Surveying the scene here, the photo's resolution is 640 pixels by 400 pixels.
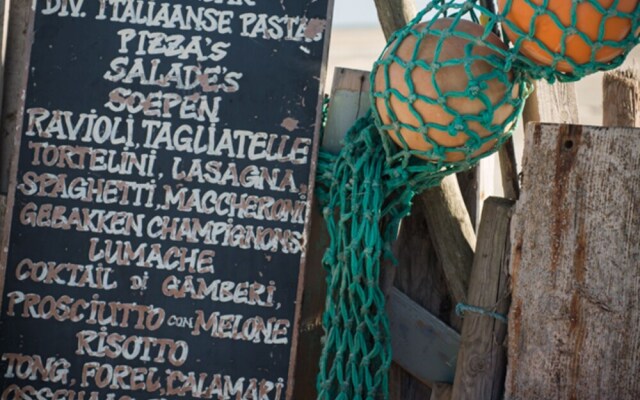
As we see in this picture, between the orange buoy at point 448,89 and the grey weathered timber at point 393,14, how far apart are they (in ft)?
1.36

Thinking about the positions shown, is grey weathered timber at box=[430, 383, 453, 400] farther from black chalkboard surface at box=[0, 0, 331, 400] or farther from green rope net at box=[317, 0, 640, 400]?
black chalkboard surface at box=[0, 0, 331, 400]

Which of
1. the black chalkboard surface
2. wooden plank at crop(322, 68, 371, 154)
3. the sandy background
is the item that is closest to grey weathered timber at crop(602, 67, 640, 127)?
wooden plank at crop(322, 68, 371, 154)

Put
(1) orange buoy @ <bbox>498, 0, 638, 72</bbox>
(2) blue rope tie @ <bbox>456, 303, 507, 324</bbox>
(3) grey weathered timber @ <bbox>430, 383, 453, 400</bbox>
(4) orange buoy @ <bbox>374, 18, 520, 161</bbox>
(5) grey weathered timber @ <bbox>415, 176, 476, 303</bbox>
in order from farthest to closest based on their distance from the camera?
(5) grey weathered timber @ <bbox>415, 176, 476, 303</bbox> → (3) grey weathered timber @ <bbox>430, 383, 453, 400</bbox> → (2) blue rope tie @ <bbox>456, 303, 507, 324</bbox> → (4) orange buoy @ <bbox>374, 18, 520, 161</bbox> → (1) orange buoy @ <bbox>498, 0, 638, 72</bbox>

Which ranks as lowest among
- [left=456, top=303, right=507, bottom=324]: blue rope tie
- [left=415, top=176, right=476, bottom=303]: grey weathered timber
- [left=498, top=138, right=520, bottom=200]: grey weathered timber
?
[left=456, top=303, right=507, bottom=324]: blue rope tie

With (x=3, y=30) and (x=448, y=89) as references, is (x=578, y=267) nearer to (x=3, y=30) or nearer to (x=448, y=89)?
(x=448, y=89)

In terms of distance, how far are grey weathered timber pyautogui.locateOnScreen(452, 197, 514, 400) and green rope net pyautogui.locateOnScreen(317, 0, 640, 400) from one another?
20 cm

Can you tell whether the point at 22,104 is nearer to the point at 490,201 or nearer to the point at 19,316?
the point at 19,316

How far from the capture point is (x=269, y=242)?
290cm

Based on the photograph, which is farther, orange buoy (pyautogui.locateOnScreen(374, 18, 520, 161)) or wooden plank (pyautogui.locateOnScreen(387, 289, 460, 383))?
wooden plank (pyautogui.locateOnScreen(387, 289, 460, 383))

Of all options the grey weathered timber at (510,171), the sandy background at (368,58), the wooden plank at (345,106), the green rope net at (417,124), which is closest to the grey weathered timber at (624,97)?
the grey weathered timber at (510,171)

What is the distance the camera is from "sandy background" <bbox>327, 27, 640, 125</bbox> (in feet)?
40.6

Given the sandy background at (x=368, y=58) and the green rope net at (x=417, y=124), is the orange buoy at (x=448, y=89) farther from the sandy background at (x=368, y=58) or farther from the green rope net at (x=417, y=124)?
the sandy background at (x=368, y=58)

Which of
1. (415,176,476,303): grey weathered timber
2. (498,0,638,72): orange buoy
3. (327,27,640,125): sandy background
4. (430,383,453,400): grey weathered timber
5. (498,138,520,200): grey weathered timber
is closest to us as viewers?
(498,0,638,72): orange buoy

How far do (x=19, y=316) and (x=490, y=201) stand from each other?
1.47m
